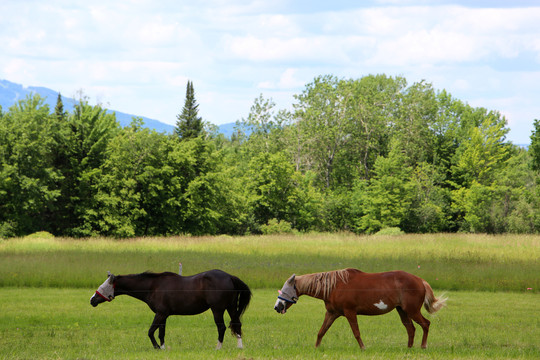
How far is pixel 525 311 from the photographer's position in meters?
20.5

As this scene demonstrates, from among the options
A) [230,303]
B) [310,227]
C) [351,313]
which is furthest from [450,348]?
[310,227]

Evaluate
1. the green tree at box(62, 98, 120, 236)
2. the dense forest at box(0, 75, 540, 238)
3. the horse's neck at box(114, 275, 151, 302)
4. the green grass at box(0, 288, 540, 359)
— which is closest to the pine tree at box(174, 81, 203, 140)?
the dense forest at box(0, 75, 540, 238)

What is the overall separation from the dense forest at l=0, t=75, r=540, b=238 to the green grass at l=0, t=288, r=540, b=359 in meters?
39.0

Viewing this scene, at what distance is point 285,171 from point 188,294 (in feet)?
200

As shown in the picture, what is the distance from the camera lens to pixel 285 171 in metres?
72.9

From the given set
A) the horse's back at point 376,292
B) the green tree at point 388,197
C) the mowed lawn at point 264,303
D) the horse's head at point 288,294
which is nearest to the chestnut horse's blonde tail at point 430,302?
the horse's back at point 376,292

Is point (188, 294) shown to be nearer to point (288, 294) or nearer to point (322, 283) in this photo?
point (288, 294)

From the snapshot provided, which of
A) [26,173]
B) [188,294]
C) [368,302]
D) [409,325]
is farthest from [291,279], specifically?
[26,173]

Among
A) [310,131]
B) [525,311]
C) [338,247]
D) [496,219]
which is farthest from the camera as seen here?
[310,131]

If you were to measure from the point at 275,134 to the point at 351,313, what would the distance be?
76.1 meters

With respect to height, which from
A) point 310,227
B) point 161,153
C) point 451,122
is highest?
point 451,122

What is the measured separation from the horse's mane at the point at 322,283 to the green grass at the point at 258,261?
15947mm

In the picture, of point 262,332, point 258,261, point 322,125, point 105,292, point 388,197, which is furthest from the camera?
point 322,125

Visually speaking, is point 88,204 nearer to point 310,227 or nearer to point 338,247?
point 310,227
